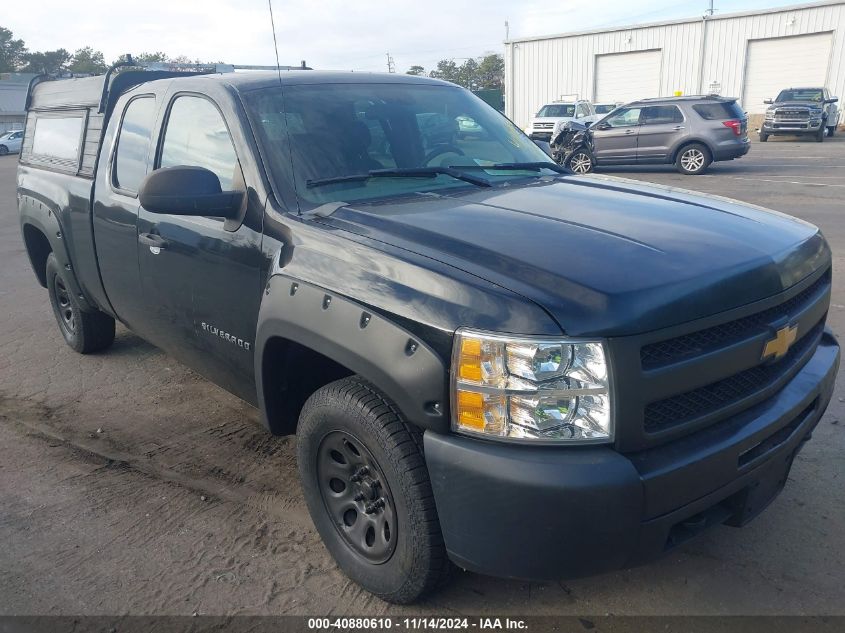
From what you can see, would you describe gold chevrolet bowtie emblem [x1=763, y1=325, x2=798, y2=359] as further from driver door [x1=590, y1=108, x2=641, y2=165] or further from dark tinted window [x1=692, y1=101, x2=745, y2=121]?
driver door [x1=590, y1=108, x2=641, y2=165]

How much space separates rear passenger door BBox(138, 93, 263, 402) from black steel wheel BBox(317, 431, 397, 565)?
61cm

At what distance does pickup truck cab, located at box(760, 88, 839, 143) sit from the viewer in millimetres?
25031

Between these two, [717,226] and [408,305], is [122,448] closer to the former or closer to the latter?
[408,305]

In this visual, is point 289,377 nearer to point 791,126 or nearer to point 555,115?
point 555,115

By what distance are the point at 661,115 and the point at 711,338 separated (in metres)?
15.7

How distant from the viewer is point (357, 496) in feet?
8.40

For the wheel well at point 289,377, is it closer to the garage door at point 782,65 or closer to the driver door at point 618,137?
the driver door at point 618,137

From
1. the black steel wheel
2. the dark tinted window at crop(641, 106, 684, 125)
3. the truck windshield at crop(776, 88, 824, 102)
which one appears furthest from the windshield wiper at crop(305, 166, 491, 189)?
the truck windshield at crop(776, 88, 824, 102)

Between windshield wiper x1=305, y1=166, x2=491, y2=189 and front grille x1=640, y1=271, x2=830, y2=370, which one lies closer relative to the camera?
front grille x1=640, y1=271, x2=830, y2=370

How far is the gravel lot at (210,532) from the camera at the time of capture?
8.32 ft

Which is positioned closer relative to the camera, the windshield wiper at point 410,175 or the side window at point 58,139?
the windshield wiper at point 410,175

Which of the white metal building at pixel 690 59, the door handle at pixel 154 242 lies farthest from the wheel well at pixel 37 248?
the white metal building at pixel 690 59

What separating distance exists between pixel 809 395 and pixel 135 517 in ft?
9.30

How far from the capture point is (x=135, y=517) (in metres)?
3.16
